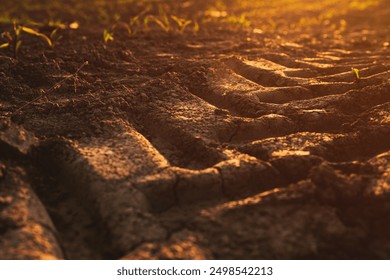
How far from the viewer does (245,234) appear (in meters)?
1.42

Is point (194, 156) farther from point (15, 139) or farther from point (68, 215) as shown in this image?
point (15, 139)

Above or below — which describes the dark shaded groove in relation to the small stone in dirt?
below

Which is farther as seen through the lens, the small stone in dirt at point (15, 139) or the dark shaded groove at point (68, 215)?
the small stone in dirt at point (15, 139)

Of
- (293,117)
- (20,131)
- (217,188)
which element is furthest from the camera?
(293,117)

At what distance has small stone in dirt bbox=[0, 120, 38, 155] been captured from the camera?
1.86m

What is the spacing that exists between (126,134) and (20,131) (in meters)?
0.52

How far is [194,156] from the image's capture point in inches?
75.4

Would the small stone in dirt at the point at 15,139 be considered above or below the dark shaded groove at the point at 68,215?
above

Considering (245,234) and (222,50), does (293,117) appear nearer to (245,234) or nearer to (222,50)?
(245,234)

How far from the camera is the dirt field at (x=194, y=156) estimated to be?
4.61 feet

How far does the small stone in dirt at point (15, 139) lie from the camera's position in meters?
1.86

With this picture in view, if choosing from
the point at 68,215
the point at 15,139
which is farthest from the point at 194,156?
the point at 15,139

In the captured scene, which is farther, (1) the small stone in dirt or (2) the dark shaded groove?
(1) the small stone in dirt
